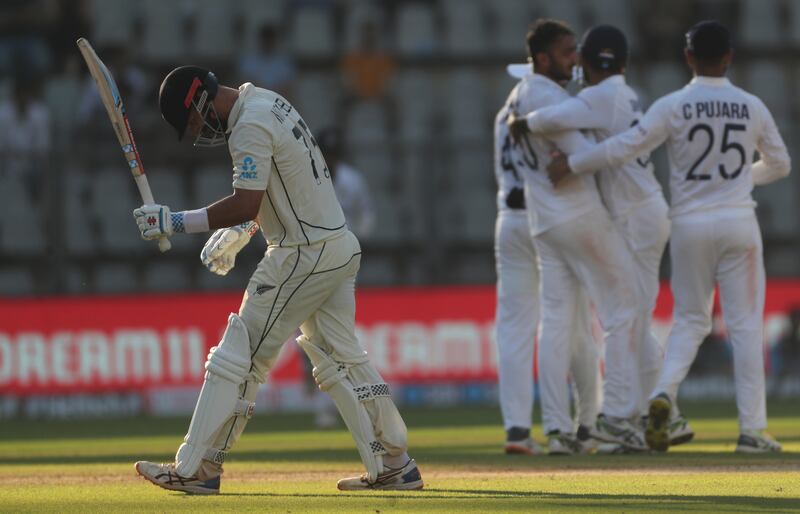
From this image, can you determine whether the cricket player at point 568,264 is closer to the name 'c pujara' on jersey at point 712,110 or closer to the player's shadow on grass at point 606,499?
the name 'c pujara' on jersey at point 712,110

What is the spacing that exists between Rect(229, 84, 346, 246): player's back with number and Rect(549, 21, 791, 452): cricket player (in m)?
2.18

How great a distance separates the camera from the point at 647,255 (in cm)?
934

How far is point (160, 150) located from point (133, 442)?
592 centimetres

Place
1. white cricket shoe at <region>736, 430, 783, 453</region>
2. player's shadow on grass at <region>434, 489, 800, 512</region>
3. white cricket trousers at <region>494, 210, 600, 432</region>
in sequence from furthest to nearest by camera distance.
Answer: white cricket trousers at <region>494, 210, 600, 432</region> → white cricket shoe at <region>736, 430, 783, 453</region> → player's shadow on grass at <region>434, 489, 800, 512</region>

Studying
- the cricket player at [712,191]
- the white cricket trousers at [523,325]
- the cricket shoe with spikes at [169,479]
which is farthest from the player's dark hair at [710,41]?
the cricket shoe with spikes at [169,479]

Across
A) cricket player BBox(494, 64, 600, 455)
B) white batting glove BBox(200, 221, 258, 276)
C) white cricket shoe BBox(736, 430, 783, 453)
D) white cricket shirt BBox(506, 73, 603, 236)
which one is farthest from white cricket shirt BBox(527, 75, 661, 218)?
white batting glove BBox(200, 221, 258, 276)

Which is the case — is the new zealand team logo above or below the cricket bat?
below

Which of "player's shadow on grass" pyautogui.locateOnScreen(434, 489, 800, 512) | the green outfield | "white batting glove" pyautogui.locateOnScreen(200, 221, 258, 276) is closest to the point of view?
"player's shadow on grass" pyautogui.locateOnScreen(434, 489, 800, 512)

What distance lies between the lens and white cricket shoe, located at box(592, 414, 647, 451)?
888 cm

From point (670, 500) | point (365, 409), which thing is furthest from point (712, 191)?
point (670, 500)

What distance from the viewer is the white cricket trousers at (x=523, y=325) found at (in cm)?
934

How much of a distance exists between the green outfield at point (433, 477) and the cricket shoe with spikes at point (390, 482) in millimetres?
96

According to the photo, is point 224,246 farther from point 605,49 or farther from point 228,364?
point 605,49

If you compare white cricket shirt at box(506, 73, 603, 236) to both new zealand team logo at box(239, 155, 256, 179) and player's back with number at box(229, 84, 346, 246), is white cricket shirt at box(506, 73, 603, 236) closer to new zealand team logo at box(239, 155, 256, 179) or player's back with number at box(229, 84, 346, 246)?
player's back with number at box(229, 84, 346, 246)
